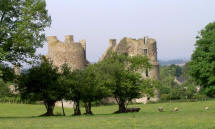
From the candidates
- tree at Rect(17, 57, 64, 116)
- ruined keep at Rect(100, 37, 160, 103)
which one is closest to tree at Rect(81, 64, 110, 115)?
tree at Rect(17, 57, 64, 116)

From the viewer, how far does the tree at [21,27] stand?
36.2 meters

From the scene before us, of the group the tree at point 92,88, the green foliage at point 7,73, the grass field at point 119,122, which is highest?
the green foliage at point 7,73

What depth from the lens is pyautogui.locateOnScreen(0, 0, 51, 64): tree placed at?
1425 inches

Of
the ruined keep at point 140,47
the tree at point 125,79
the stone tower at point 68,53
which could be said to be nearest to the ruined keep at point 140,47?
the ruined keep at point 140,47

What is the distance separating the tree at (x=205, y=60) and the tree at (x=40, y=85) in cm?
1224

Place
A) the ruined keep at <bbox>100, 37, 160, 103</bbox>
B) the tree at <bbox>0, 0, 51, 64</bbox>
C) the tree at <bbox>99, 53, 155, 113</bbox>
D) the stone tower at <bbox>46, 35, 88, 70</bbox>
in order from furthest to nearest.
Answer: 1. the ruined keep at <bbox>100, 37, 160, 103</bbox>
2. the stone tower at <bbox>46, 35, 88, 70</bbox>
3. the tree at <bbox>99, 53, 155, 113</bbox>
4. the tree at <bbox>0, 0, 51, 64</bbox>

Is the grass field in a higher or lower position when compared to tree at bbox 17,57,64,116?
lower

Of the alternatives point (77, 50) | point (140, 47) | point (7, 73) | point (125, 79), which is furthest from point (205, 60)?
point (140, 47)

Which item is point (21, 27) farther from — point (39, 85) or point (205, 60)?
point (205, 60)

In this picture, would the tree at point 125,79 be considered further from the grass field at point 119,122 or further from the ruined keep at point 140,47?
the ruined keep at point 140,47

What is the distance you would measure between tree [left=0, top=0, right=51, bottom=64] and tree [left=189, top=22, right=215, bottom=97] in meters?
13.7

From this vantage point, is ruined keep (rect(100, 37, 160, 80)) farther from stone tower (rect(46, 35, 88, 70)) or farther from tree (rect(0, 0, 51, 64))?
tree (rect(0, 0, 51, 64))

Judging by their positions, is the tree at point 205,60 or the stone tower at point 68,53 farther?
the stone tower at point 68,53

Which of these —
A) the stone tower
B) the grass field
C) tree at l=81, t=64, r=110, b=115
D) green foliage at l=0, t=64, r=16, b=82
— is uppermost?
the stone tower
